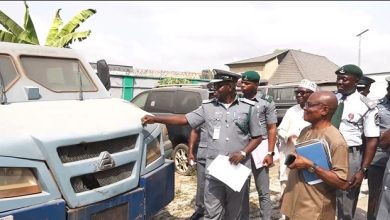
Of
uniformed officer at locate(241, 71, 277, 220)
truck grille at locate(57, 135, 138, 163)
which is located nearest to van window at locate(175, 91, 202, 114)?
uniformed officer at locate(241, 71, 277, 220)

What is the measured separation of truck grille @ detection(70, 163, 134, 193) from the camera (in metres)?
2.68

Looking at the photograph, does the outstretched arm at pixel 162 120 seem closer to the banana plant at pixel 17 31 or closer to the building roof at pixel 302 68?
the banana plant at pixel 17 31

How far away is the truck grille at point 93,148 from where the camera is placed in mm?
2614

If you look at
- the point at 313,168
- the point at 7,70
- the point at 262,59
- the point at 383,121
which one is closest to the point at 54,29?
the point at 7,70

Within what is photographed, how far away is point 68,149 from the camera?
8.64 ft

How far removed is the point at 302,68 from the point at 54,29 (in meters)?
28.2

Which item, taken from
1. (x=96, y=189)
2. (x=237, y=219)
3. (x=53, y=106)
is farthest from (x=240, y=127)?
(x=53, y=106)

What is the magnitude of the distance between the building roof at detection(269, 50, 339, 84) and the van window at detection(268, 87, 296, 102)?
20.4 meters

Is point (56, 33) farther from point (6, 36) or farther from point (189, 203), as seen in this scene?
point (189, 203)

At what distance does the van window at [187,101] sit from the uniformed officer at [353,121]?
3445 millimetres

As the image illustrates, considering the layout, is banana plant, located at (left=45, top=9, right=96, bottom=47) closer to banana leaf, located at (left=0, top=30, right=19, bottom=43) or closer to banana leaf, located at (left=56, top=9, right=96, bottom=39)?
banana leaf, located at (left=56, top=9, right=96, bottom=39)

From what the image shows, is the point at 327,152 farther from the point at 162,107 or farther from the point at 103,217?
the point at 162,107

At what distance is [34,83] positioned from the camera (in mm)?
3541

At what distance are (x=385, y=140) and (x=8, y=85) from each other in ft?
10.9
